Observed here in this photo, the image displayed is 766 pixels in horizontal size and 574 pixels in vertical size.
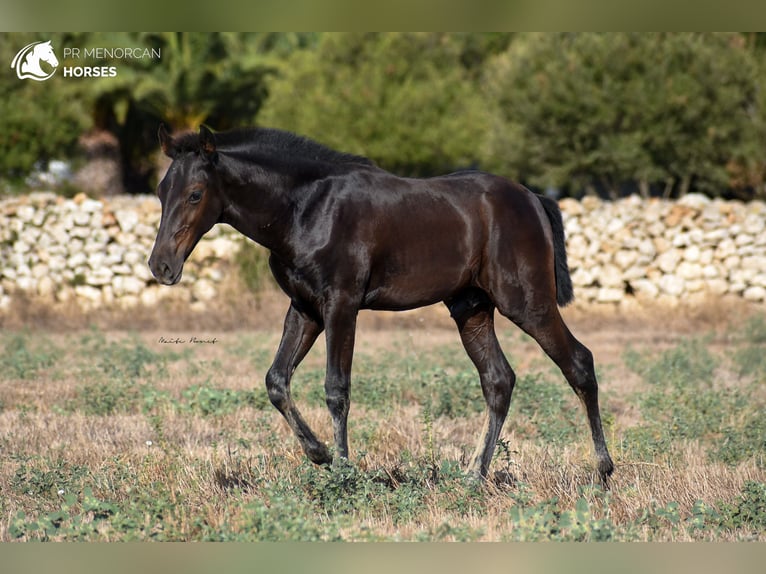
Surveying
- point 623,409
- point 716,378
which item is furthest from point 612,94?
point 623,409

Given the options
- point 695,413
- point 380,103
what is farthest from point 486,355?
point 380,103

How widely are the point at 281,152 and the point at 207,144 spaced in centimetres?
61

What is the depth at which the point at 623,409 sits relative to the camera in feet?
32.7

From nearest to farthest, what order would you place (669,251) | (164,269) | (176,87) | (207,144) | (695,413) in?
(164,269)
(207,144)
(695,413)
(669,251)
(176,87)

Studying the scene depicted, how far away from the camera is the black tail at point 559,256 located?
24.3ft

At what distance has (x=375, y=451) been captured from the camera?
25.6ft

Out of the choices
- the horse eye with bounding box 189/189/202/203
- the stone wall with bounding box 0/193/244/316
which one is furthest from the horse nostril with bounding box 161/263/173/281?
the stone wall with bounding box 0/193/244/316

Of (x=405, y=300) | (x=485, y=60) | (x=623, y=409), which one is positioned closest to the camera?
(x=405, y=300)

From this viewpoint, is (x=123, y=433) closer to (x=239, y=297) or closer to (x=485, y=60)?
(x=239, y=297)

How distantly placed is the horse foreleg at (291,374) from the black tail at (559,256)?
5.88ft

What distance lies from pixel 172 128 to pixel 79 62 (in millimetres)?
7775

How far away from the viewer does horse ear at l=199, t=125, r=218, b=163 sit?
243 inches

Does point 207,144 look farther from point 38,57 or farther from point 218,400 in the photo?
point 38,57
